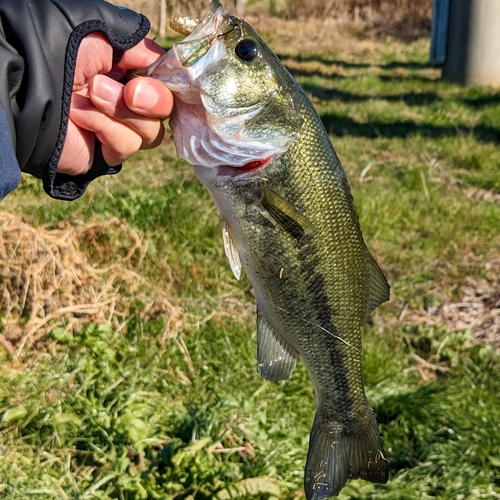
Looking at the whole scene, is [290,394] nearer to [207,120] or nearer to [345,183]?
[345,183]

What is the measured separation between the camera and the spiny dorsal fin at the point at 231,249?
226 centimetres

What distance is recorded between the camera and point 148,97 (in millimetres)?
2062

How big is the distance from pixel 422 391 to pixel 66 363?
6.24 feet

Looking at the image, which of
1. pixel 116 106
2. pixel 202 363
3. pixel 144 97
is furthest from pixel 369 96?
pixel 144 97

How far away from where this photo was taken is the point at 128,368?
356 cm

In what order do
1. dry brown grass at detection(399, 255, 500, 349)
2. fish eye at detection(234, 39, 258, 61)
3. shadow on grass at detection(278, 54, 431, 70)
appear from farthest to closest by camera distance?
shadow on grass at detection(278, 54, 431, 70), dry brown grass at detection(399, 255, 500, 349), fish eye at detection(234, 39, 258, 61)

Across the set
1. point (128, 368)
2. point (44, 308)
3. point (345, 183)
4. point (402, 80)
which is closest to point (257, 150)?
point (345, 183)

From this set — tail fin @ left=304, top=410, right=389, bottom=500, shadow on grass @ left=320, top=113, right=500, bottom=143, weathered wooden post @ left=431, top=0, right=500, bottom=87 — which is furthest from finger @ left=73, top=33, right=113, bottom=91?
weathered wooden post @ left=431, top=0, right=500, bottom=87

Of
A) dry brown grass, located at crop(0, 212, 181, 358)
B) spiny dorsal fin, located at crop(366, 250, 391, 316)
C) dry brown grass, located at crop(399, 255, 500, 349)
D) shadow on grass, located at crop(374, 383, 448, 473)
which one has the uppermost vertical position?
spiny dorsal fin, located at crop(366, 250, 391, 316)

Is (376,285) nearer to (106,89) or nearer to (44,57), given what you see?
(106,89)

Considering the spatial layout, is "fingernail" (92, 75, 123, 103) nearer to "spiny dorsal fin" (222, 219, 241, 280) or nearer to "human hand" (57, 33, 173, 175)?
"human hand" (57, 33, 173, 175)

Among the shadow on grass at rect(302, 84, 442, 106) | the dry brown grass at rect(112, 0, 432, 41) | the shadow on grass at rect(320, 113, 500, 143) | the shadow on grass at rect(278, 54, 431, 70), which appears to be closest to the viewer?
the shadow on grass at rect(320, 113, 500, 143)

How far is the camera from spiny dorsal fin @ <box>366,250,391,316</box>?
2.38 m

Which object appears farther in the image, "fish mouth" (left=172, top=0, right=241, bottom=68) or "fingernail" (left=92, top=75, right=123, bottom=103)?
"fingernail" (left=92, top=75, right=123, bottom=103)
